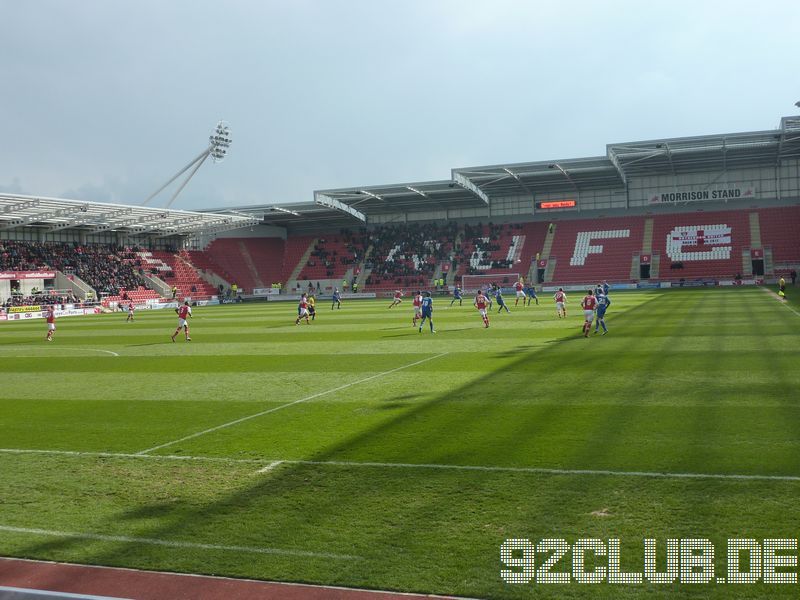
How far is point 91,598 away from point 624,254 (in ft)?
232

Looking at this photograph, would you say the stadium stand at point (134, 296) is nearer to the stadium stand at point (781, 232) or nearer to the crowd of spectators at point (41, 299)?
the crowd of spectators at point (41, 299)

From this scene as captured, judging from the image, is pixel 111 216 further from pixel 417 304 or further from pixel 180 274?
pixel 417 304

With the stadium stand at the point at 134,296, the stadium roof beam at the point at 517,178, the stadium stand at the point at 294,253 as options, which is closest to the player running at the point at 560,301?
the stadium roof beam at the point at 517,178

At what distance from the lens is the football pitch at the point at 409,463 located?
22.4 ft

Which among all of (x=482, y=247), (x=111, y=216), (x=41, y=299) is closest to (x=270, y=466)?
(x=41, y=299)

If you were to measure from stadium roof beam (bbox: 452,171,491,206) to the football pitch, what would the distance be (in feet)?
157

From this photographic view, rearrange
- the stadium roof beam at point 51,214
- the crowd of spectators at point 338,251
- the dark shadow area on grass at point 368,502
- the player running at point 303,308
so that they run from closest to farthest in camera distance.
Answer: the dark shadow area on grass at point 368,502
the player running at point 303,308
the stadium roof beam at point 51,214
the crowd of spectators at point 338,251

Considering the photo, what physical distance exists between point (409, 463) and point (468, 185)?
203 feet

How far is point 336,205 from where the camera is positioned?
77.1 metres

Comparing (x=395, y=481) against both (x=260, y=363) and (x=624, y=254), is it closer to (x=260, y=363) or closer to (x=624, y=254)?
(x=260, y=363)

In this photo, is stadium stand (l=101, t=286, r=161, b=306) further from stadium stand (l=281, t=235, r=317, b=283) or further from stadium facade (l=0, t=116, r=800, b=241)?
stadium stand (l=281, t=235, r=317, b=283)

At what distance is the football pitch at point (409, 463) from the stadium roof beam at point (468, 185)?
47938 mm

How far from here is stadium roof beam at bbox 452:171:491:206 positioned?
66938 millimetres

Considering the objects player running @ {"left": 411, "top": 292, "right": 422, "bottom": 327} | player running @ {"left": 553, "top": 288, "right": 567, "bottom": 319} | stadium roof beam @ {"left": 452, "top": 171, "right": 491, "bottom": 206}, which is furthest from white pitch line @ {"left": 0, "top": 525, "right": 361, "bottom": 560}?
stadium roof beam @ {"left": 452, "top": 171, "right": 491, "bottom": 206}
